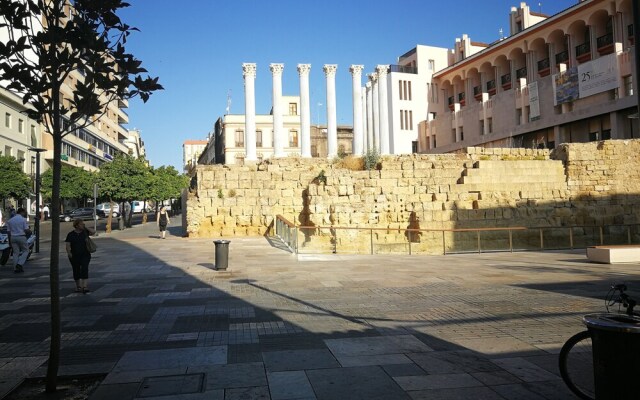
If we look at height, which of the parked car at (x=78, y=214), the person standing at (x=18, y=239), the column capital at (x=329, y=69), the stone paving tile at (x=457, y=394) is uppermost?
the column capital at (x=329, y=69)

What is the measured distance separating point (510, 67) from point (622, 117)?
13.8m

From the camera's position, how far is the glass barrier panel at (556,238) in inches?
744

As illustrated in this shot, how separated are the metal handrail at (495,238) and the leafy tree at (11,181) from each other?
22221mm

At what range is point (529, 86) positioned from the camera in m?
38.8

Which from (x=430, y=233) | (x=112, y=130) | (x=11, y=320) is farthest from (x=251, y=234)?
(x=112, y=130)

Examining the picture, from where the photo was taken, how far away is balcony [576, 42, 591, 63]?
36.0 meters

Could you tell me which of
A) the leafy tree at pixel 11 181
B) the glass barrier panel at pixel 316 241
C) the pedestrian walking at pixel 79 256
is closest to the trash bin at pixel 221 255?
the pedestrian walking at pixel 79 256

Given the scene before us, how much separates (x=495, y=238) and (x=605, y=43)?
1008 inches

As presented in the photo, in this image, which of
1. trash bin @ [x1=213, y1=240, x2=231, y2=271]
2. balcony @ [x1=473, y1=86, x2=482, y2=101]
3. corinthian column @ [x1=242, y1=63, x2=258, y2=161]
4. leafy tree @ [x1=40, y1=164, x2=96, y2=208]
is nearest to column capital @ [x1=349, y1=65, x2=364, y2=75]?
corinthian column @ [x1=242, y1=63, x2=258, y2=161]

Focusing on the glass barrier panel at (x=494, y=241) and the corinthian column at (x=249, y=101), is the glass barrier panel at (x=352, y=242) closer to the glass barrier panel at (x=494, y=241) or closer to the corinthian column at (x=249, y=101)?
the glass barrier panel at (x=494, y=241)

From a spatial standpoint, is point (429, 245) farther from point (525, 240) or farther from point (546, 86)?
point (546, 86)

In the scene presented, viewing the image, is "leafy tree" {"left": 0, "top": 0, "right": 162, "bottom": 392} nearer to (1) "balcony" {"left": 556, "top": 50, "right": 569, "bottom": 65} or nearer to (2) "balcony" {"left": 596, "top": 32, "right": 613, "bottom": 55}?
(2) "balcony" {"left": 596, "top": 32, "right": 613, "bottom": 55}

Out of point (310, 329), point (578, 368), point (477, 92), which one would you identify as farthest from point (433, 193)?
point (477, 92)

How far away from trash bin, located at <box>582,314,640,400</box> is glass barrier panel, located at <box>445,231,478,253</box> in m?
14.4
